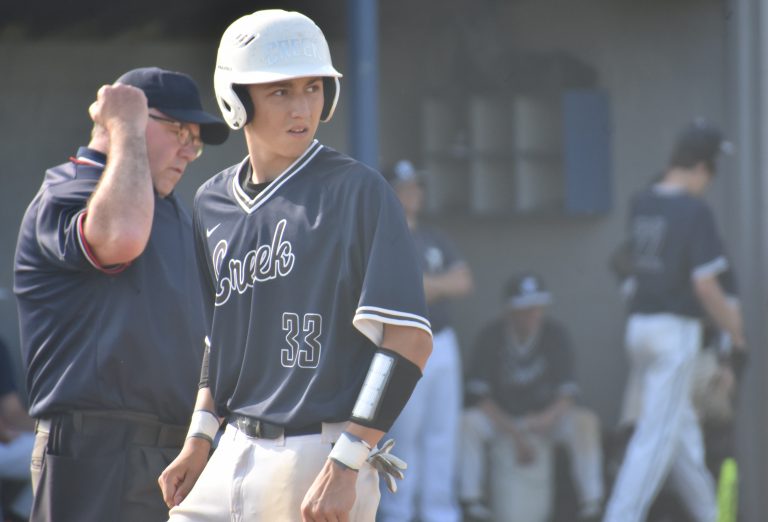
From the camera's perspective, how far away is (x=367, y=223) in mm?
2490

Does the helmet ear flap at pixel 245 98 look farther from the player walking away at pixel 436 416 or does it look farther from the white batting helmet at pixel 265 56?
the player walking away at pixel 436 416

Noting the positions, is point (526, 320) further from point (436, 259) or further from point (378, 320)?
point (378, 320)

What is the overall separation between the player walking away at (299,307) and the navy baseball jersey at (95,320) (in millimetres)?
493

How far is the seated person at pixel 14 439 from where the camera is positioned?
5.16 metres

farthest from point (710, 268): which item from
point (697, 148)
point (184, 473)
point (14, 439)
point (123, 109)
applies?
point (184, 473)

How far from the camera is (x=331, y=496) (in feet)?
7.73

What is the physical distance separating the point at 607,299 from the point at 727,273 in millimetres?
1295

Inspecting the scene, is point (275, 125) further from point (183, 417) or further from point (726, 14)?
point (726, 14)

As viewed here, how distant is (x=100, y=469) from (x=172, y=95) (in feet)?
3.20

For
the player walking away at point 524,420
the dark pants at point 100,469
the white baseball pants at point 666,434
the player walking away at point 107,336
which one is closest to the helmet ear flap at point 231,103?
the player walking away at point 107,336

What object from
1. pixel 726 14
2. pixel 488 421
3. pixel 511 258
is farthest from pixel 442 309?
pixel 726 14

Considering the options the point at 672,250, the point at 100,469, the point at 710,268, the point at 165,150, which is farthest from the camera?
the point at 672,250

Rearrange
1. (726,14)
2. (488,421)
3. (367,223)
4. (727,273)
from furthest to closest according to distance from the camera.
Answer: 1. (726,14)
2. (488,421)
3. (727,273)
4. (367,223)

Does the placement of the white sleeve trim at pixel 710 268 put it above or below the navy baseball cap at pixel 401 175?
below
